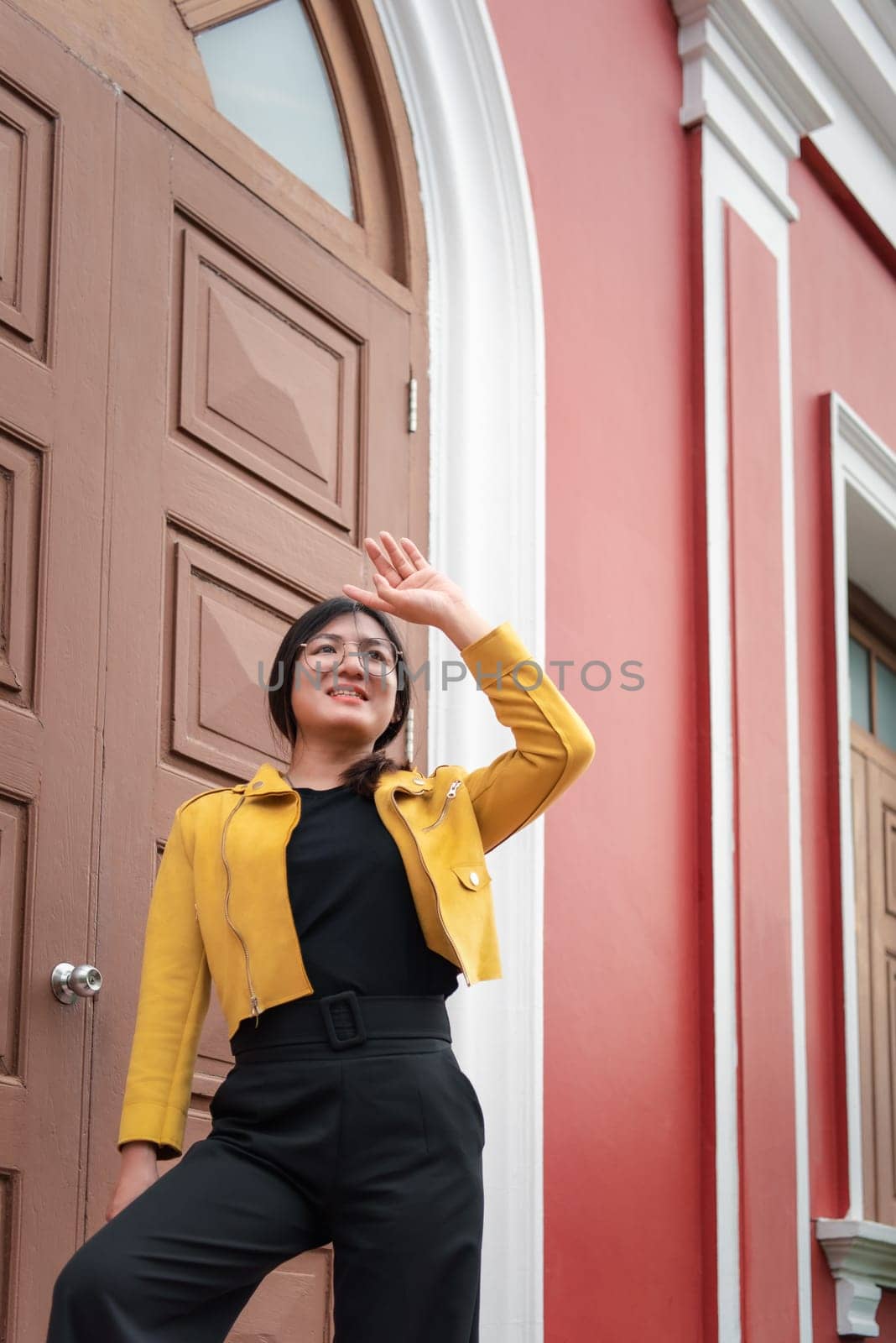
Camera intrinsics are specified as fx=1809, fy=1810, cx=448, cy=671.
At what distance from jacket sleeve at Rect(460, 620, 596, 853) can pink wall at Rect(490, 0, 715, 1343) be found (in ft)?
5.00

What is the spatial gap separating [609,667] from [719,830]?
1.86 feet

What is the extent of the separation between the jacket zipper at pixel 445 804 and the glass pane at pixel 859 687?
14.0 ft

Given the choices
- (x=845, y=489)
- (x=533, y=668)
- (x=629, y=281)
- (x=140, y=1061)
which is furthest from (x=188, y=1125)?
(x=845, y=489)

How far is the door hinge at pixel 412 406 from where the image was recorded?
4.05 m

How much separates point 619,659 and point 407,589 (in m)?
1.91

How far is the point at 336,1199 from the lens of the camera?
2.26 m

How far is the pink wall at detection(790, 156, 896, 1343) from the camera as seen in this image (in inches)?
197

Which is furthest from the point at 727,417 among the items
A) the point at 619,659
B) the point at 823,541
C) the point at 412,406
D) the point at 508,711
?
the point at 508,711

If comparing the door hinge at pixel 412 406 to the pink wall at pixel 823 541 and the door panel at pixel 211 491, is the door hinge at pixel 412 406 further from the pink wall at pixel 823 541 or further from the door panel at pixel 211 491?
the pink wall at pixel 823 541

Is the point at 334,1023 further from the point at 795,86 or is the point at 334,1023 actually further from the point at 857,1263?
the point at 795,86

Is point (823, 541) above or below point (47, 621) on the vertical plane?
above

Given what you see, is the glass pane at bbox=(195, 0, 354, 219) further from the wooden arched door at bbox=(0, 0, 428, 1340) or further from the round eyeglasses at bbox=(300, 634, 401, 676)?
the round eyeglasses at bbox=(300, 634, 401, 676)

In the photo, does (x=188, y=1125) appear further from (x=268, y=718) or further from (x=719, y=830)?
(x=719, y=830)

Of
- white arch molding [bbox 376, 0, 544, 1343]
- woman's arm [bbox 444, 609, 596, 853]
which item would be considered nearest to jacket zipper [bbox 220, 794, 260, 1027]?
woman's arm [bbox 444, 609, 596, 853]
